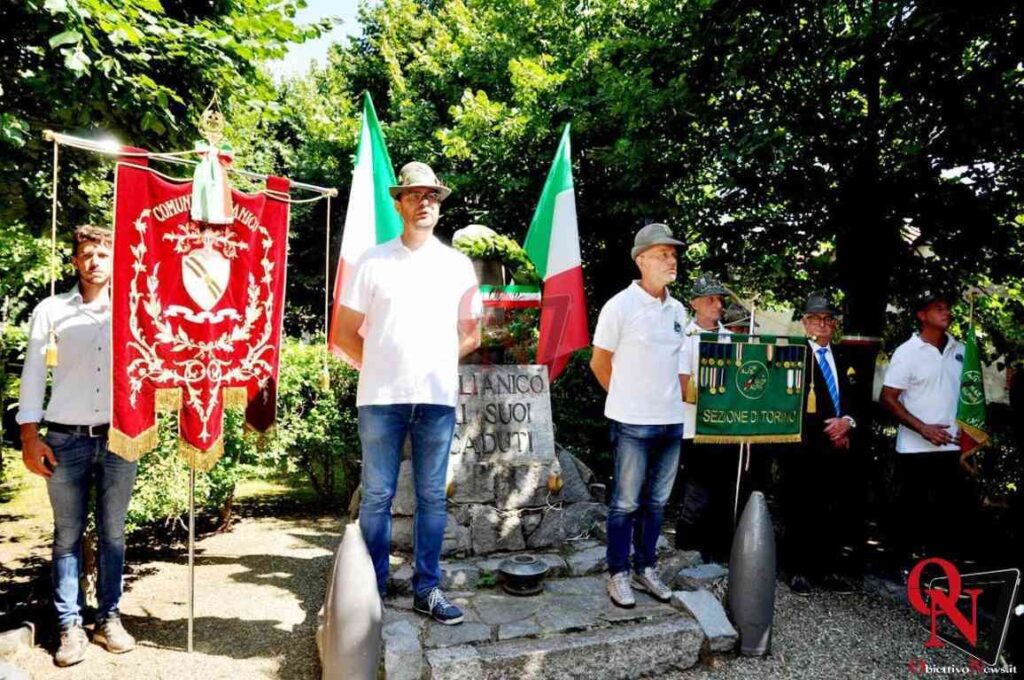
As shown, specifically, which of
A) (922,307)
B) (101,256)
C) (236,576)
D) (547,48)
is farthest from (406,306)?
(547,48)

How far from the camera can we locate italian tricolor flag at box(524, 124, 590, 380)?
5.62 metres

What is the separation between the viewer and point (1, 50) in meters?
3.77

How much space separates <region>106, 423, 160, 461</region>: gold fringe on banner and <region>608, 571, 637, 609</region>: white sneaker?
8.52 feet

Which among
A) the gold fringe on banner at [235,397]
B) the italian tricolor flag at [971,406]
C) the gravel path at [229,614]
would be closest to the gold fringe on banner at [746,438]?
the italian tricolor flag at [971,406]

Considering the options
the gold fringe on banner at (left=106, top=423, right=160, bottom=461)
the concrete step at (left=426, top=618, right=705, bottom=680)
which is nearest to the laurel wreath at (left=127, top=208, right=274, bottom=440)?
the gold fringe on banner at (left=106, top=423, right=160, bottom=461)

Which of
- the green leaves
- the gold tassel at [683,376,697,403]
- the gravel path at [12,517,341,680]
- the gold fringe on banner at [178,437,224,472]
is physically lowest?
the gravel path at [12,517,341,680]

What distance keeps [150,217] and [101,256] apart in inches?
13.9

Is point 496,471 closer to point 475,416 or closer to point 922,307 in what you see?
point 475,416

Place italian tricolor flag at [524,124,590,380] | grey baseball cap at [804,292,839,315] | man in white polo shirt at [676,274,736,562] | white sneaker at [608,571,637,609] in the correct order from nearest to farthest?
white sneaker at [608,571,637,609] < grey baseball cap at [804,292,839,315] < man in white polo shirt at [676,274,736,562] < italian tricolor flag at [524,124,590,380]

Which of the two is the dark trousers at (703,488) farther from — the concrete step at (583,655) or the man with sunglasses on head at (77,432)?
the man with sunglasses on head at (77,432)

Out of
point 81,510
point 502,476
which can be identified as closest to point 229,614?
point 81,510

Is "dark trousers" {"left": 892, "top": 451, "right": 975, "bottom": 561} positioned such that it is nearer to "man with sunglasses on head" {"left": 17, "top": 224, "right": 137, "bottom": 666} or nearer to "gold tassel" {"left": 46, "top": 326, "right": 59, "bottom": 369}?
"man with sunglasses on head" {"left": 17, "top": 224, "right": 137, "bottom": 666}

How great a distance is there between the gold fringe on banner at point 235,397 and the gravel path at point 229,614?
134 cm

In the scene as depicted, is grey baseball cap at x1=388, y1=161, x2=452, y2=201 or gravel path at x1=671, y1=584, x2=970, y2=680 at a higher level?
grey baseball cap at x1=388, y1=161, x2=452, y2=201
